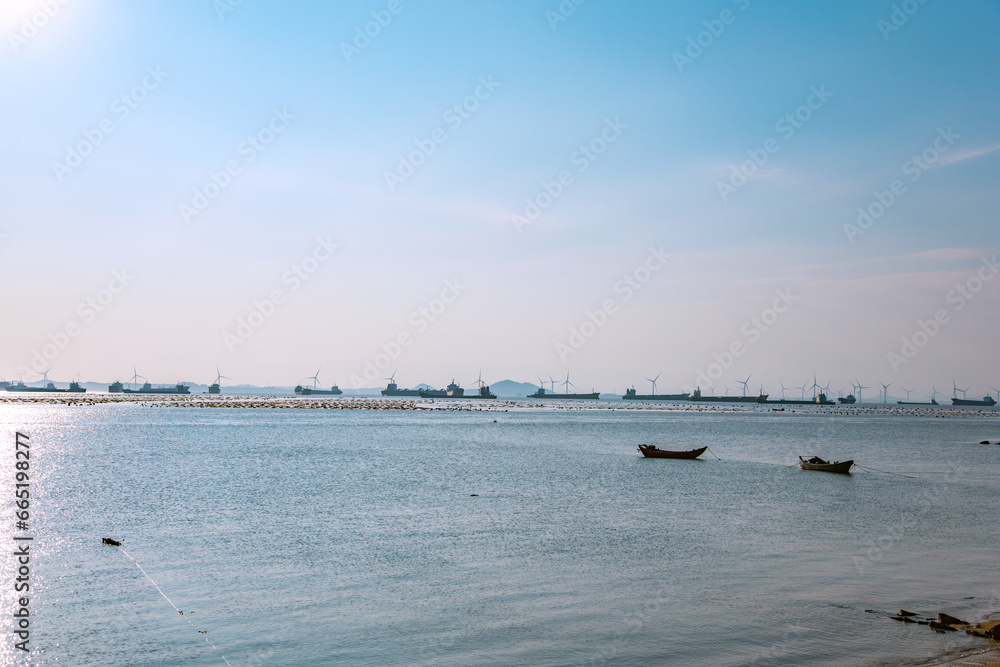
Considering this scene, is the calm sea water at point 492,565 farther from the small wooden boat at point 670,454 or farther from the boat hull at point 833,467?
the small wooden boat at point 670,454

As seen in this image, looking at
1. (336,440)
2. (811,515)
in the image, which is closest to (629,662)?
(811,515)

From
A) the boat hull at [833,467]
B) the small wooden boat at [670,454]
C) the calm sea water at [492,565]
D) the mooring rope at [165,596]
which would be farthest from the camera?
the small wooden boat at [670,454]

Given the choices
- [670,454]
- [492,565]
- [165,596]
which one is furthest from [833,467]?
[165,596]

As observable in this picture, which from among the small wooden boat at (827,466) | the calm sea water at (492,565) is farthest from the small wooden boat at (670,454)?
the calm sea water at (492,565)

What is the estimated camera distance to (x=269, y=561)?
22719mm

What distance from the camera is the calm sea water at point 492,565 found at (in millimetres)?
16016

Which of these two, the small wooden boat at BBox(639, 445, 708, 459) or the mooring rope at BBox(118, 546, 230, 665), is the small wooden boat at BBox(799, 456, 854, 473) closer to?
the small wooden boat at BBox(639, 445, 708, 459)

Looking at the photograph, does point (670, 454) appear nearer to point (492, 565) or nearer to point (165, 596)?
point (492, 565)

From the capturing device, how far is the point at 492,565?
2273cm

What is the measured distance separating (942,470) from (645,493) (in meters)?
30.5

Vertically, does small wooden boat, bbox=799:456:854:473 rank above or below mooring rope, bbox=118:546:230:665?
above

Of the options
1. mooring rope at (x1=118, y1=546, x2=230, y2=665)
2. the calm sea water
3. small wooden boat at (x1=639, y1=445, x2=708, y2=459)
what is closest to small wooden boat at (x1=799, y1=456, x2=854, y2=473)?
the calm sea water

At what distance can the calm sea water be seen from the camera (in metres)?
16.0

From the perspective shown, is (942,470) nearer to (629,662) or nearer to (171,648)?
(629,662)
